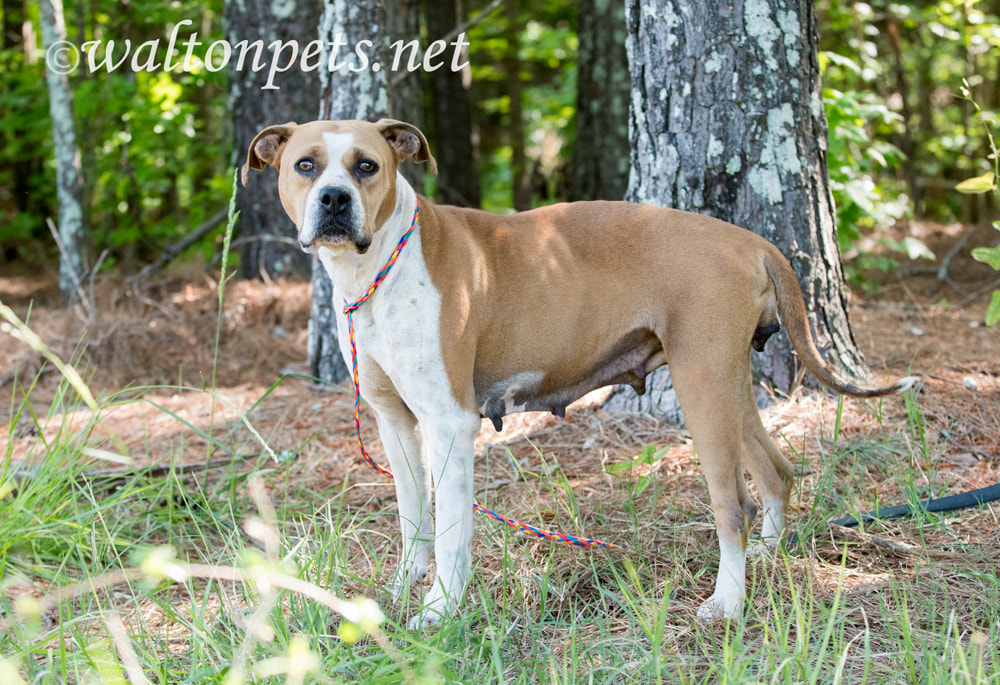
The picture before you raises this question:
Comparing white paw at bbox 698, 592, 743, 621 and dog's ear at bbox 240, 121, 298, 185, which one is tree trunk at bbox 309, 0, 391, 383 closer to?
dog's ear at bbox 240, 121, 298, 185

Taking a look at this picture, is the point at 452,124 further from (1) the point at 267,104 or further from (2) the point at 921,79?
(2) the point at 921,79

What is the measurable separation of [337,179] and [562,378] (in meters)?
1.12

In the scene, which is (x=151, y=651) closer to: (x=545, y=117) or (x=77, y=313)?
(x=77, y=313)

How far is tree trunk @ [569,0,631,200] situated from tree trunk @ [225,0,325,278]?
2917 millimetres

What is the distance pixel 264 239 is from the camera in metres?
6.98

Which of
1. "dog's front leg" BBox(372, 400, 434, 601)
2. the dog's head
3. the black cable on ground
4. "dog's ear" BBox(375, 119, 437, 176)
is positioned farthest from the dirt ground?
"dog's ear" BBox(375, 119, 437, 176)

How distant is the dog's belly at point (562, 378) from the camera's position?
3121mm

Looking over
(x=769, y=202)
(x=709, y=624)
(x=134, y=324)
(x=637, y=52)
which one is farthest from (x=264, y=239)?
(x=709, y=624)

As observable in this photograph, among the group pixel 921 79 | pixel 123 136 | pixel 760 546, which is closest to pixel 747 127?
pixel 760 546

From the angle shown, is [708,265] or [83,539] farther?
[83,539]

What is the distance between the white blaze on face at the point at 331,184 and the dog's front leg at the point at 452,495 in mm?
759

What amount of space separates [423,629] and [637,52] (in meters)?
2.92

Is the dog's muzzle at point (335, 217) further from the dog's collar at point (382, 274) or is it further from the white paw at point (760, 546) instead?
the white paw at point (760, 546)

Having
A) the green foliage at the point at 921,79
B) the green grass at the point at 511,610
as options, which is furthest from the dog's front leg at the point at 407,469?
the green foliage at the point at 921,79
